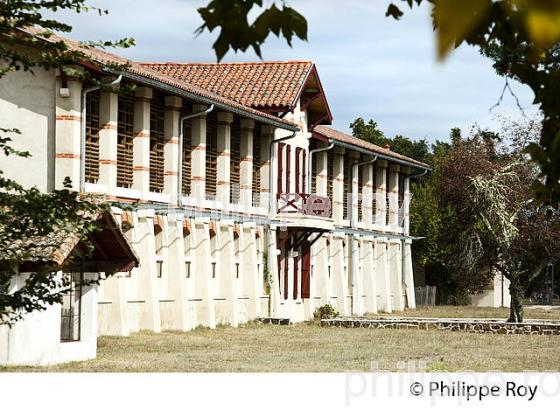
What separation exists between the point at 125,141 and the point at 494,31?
27288 millimetres

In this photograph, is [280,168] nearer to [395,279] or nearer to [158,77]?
[158,77]

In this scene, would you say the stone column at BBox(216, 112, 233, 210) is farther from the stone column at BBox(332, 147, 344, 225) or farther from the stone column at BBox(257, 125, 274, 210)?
the stone column at BBox(332, 147, 344, 225)

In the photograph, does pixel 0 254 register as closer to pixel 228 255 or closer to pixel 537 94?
pixel 537 94

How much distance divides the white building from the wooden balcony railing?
50 mm

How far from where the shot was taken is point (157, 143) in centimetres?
3297

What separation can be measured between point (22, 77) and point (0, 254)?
15.9 m

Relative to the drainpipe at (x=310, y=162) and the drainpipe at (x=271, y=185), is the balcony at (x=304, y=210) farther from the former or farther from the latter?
the drainpipe at (x=310, y=162)

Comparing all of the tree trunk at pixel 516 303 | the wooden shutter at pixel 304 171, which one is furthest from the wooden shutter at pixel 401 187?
the tree trunk at pixel 516 303

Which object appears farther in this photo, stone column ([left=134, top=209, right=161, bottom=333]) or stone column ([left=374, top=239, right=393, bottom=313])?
stone column ([left=374, top=239, right=393, bottom=313])

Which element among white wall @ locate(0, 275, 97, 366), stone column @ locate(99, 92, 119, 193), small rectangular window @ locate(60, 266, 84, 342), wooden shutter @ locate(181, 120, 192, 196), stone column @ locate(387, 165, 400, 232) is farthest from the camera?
stone column @ locate(387, 165, 400, 232)

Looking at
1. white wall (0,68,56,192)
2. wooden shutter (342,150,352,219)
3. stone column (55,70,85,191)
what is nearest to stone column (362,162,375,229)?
wooden shutter (342,150,352,219)

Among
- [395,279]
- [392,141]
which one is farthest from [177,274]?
[392,141]

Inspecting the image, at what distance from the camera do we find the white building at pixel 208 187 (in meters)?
27.9

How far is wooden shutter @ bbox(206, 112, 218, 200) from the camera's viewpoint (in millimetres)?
36375
